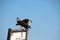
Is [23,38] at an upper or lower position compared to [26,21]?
lower

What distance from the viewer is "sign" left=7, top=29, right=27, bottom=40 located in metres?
4.17

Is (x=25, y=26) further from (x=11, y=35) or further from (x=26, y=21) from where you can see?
(x=11, y=35)

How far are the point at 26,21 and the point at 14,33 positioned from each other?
0.47 meters

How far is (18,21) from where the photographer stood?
13.1 ft

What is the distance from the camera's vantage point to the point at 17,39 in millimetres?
4195

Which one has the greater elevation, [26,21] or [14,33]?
[26,21]

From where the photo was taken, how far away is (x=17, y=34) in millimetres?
4227

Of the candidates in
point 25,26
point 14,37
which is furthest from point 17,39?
point 25,26

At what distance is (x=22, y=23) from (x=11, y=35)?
48 centimetres

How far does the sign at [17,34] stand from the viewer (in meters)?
4.17

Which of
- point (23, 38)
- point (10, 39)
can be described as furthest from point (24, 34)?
point (10, 39)

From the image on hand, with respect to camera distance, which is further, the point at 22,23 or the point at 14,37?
the point at 14,37

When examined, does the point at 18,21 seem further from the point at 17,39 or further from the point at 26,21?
the point at 17,39

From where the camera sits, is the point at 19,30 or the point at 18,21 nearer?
the point at 18,21
